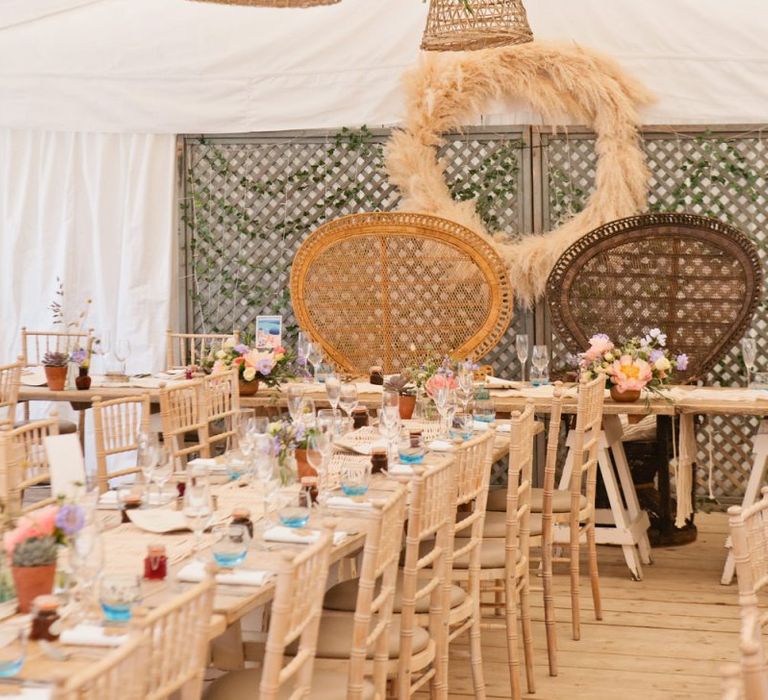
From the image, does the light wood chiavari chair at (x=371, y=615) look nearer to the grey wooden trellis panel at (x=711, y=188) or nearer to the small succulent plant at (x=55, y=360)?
the small succulent plant at (x=55, y=360)

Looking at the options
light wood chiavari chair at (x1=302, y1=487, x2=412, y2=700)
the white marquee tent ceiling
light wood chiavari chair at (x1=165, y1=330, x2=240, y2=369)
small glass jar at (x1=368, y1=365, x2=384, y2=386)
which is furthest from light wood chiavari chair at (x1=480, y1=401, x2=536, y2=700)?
the white marquee tent ceiling

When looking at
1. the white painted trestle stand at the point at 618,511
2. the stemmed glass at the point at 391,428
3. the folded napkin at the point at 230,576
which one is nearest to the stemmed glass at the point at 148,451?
the folded napkin at the point at 230,576

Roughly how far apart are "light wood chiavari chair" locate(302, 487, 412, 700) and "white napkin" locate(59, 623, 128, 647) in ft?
1.73

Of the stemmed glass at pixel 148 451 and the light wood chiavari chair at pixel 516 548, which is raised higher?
the stemmed glass at pixel 148 451

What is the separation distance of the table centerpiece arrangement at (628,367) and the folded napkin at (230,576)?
3001 mm

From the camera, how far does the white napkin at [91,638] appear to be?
2.15 metres

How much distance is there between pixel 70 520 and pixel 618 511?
3470 millimetres

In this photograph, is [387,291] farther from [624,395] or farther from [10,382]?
[10,382]

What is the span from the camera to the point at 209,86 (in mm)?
7406

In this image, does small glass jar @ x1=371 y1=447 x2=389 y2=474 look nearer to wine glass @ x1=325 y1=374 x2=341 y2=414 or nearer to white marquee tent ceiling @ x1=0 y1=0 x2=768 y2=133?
wine glass @ x1=325 y1=374 x2=341 y2=414

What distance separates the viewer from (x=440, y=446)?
426 centimetres

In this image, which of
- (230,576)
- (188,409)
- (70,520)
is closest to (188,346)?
(188,409)

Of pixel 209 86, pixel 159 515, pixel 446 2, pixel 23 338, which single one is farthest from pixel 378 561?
pixel 209 86

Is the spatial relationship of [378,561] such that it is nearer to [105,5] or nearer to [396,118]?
[396,118]
